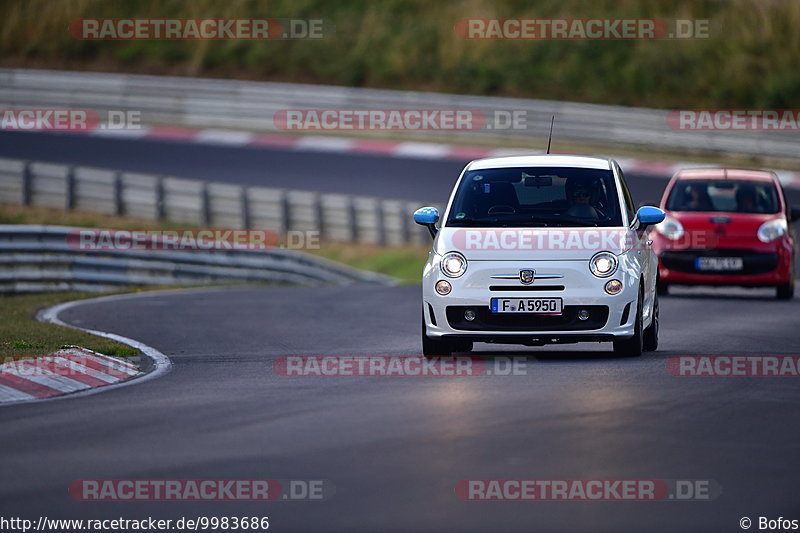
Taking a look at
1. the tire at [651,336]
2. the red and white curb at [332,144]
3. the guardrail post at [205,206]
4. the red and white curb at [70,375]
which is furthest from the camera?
the red and white curb at [332,144]

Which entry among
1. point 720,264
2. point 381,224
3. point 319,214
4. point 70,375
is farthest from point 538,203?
point 319,214

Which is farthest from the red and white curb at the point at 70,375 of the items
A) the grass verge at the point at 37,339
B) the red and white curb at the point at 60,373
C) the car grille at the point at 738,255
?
the car grille at the point at 738,255

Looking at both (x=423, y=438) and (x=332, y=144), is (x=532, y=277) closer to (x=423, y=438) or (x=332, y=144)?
(x=423, y=438)

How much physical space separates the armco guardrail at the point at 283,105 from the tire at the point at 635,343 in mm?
26325

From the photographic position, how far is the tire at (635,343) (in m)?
13.0

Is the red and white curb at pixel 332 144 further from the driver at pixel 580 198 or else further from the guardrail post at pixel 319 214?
the driver at pixel 580 198

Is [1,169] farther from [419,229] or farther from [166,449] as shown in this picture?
[166,449]

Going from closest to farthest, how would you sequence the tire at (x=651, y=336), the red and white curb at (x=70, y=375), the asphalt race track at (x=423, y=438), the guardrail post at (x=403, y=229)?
the asphalt race track at (x=423, y=438)
the red and white curb at (x=70, y=375)
the tire at (x=651, y=336)
the guardrail post at (x=403, y=229)

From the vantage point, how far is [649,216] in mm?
13656

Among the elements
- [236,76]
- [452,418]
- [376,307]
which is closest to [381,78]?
[236,76]

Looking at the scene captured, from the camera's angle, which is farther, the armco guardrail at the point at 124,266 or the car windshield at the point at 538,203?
the armco guardrail at the point at 124,266

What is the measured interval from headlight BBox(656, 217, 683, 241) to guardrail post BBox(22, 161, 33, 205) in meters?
14.5

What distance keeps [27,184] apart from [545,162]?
18.9m

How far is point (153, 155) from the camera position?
38.6 m
